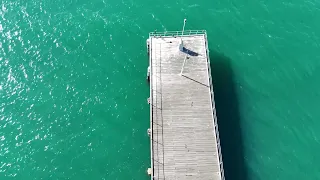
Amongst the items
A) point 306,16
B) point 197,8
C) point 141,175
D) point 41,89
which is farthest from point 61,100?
point 306,16

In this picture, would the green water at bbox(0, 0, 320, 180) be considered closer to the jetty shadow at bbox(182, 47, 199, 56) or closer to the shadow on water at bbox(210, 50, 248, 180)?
the shadow on water at bbox(210, 50, 248, 180)

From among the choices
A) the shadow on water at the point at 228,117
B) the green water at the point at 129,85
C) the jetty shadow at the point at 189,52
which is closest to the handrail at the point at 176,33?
the green water at the point at 129,85

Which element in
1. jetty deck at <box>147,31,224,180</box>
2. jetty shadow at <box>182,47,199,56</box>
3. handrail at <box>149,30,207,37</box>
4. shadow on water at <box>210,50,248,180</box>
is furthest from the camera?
handrail at <box>149,30,207,37</box>

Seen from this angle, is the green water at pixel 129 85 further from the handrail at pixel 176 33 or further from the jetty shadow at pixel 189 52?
the jetty shadow at pixel 189 52

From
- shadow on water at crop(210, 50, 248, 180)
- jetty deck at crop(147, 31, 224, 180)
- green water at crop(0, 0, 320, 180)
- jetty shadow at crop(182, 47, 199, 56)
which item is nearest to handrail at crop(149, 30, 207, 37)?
green water at crop(0, 0, 320, 180)

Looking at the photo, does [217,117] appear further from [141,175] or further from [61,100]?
[61,100]

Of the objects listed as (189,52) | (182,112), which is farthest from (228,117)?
(189,52)

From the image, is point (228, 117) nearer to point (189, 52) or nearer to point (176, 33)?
point (189, 52)
